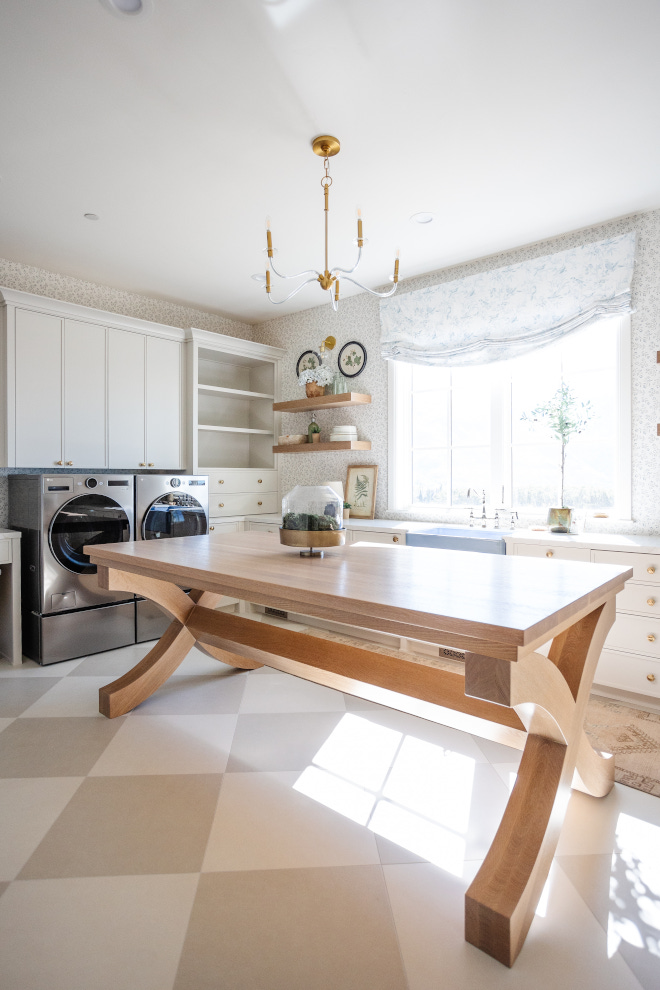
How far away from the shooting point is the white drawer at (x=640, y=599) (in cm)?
254

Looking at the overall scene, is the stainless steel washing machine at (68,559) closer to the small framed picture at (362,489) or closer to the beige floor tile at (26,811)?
the beige floor tile at (26,811)

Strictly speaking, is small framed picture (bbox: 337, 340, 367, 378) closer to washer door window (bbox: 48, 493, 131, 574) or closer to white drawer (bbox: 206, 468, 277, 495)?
white drawer (bbox: 206, 468, 277, 495)

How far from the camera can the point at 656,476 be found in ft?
9.62

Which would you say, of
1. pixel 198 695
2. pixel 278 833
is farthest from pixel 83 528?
pixel 278 833

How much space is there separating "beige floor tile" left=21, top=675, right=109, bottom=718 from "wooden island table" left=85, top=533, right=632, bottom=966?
2.39 feet

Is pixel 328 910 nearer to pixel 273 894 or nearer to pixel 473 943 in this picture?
pixel 273 894

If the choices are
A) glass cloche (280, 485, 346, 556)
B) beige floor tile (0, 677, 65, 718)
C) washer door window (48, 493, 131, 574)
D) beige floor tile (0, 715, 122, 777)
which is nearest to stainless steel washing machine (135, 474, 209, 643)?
washer door window (48, 493, 131, 574)

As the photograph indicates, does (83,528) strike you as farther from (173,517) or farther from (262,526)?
(262,526)

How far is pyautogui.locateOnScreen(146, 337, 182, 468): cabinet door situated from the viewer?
3961 millimetres

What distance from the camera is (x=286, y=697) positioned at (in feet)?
8.93

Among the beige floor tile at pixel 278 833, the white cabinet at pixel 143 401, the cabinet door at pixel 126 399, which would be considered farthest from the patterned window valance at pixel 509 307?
the beige floor tile at pixel 278 833

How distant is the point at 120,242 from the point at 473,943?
3.68m

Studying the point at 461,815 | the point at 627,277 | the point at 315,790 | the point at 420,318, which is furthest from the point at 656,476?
the point at 315,790

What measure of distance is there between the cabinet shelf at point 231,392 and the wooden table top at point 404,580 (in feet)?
7.31
